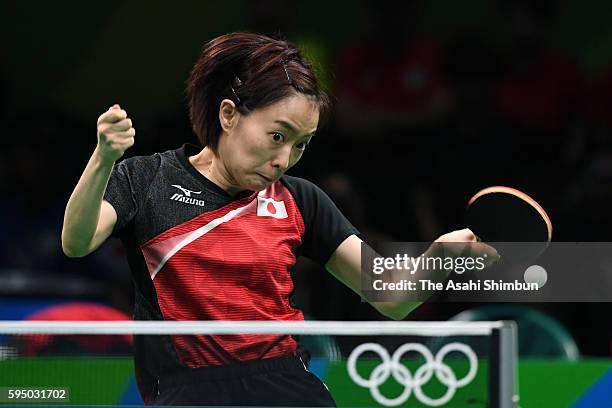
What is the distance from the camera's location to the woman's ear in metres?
2.98

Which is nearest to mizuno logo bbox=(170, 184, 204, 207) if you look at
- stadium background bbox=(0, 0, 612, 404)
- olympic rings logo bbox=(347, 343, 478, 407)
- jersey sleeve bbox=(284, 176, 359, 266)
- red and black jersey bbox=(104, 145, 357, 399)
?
red and black jersey bbox=(104, 145, 357, 399)

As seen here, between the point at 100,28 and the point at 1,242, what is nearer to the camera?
the point at 1,242

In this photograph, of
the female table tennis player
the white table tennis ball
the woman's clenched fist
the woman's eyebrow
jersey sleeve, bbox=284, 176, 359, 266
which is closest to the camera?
the woman's clenched fist

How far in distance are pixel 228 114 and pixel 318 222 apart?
365 mm

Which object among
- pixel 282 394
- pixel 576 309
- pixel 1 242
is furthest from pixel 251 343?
pixel 1 242

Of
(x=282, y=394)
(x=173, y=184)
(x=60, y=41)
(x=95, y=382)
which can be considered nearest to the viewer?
(x=95, y=382)

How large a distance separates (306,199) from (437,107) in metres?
3.45

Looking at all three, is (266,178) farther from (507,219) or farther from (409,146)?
(409,146)

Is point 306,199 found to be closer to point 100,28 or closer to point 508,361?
point 508,361

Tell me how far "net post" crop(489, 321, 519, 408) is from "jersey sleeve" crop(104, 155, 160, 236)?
36.2 inches

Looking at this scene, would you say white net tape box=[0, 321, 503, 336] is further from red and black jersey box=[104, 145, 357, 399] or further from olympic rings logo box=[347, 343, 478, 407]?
red and black jersey box=[104, 145, 357, 399]

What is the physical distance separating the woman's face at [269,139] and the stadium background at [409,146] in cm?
275

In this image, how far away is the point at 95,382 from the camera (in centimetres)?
257

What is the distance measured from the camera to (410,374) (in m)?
2.52
